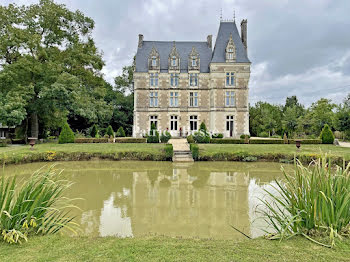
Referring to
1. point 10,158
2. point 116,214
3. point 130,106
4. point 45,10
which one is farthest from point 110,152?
point 130,106

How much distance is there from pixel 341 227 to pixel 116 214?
4.07 meters

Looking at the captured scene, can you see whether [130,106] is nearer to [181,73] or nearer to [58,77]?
[181,73]

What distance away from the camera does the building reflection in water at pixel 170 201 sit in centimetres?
418

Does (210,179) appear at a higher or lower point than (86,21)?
lower

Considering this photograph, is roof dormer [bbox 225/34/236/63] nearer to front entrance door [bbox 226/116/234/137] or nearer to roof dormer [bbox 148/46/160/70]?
front entrance door [bbox 226/116/234/137]

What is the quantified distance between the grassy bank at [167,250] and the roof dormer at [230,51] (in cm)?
2341

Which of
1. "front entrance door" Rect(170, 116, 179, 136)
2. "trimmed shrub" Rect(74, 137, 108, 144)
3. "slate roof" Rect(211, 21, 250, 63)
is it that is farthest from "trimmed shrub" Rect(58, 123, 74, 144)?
"slate roof" Rect(211, 21, 250, 63)

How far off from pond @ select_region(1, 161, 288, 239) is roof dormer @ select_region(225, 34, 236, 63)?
52.8 feet

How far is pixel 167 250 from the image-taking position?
8.39 ft

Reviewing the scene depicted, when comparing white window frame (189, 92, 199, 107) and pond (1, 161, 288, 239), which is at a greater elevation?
white window frame (189, 92, 199, 107)

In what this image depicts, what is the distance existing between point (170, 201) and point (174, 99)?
1975 cm

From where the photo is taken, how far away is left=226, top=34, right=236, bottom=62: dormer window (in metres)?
23.7

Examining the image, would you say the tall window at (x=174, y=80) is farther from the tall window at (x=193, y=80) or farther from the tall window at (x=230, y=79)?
the tall window at (x=230, y=79)

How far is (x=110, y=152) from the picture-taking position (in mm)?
12922
